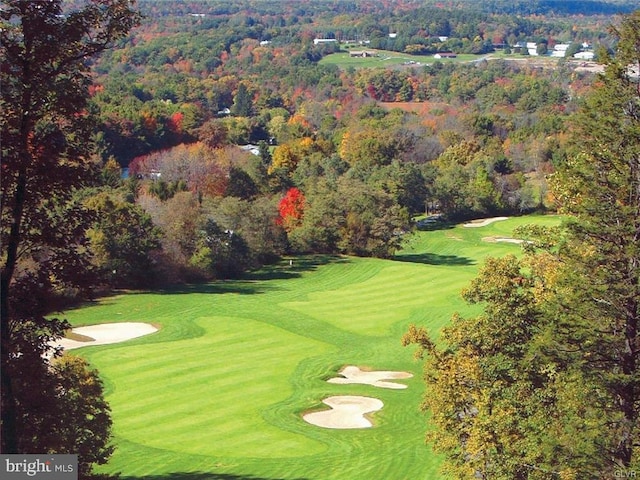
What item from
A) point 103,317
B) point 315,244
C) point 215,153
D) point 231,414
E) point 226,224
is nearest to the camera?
point 231,414

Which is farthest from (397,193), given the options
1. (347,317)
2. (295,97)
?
(295,97)

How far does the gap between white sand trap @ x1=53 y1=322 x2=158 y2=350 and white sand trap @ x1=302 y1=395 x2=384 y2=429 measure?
12.6 m

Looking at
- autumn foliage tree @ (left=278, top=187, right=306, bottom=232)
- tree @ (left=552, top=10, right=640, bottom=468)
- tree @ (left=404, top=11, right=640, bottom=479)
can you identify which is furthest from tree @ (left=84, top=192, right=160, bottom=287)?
tree @ (left=552, top=10, right=640, bottom=468)

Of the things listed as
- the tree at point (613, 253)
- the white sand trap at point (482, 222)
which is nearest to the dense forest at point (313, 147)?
the white sand trap at point (482, 222)

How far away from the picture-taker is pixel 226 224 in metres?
61.7

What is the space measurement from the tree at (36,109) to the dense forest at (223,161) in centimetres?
2

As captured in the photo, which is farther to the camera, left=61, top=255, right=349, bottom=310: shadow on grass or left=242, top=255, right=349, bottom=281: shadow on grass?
left=242, top=255, right=349, bottom=281: shadow on grass

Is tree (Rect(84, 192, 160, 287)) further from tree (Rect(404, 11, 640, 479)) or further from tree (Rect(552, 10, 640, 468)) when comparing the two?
tree (Rect(552, 10, 640, 468))

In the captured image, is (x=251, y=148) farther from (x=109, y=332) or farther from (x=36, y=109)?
(x=36, y=109)

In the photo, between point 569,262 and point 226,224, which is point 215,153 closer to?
point 226,224

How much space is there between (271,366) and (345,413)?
21.5 ft

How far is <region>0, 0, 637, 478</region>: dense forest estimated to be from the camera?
12602 mm

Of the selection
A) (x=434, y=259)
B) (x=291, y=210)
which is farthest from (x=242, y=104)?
(x=434, y=259)

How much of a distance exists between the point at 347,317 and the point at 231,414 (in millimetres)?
17656
